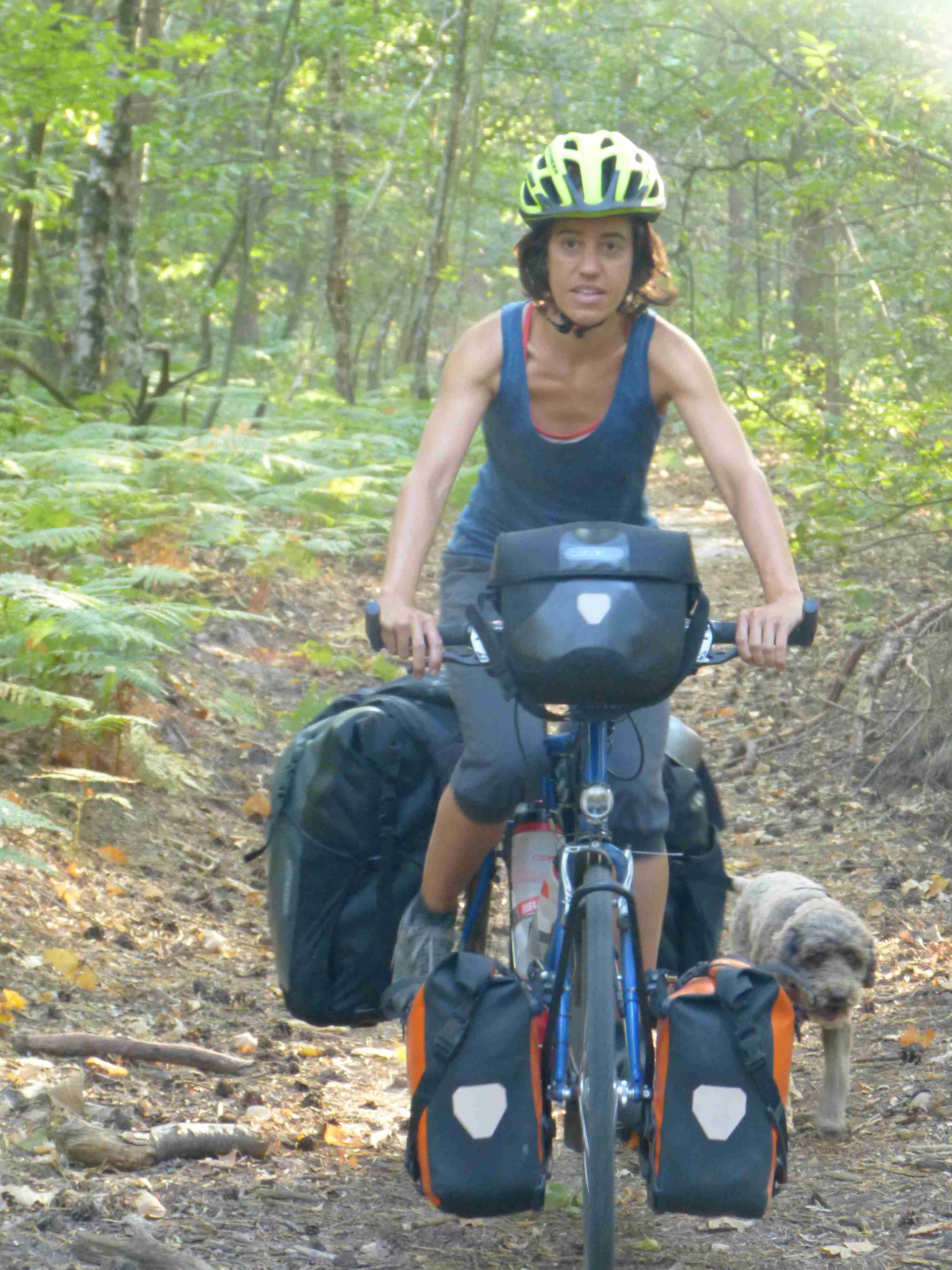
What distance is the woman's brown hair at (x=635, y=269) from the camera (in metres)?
3.51

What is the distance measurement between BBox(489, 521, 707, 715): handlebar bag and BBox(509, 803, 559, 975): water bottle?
31.1 inches

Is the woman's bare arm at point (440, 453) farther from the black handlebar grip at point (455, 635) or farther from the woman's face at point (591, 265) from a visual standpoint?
the woman's face at point (591, 265)

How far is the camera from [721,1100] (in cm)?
279

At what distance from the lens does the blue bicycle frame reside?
288 cm

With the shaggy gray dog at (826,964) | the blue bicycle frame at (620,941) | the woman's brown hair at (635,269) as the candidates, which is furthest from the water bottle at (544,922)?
the woman's brown hair at (635,269)

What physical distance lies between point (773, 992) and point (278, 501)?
28.5ft

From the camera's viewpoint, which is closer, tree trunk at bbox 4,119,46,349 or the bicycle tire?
the bicycle tire

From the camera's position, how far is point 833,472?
8.46 meters

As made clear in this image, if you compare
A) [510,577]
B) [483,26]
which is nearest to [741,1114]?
[510,577]

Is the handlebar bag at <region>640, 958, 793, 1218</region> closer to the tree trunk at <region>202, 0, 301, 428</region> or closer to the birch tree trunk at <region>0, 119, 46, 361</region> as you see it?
the tree trunk at <region>202, 0, 301, 428</region>

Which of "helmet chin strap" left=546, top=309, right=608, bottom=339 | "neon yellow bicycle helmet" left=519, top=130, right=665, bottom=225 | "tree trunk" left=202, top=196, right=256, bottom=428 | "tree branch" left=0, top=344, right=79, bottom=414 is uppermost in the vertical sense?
"tree trunk" left=202, top=196, right=256, bottom=428

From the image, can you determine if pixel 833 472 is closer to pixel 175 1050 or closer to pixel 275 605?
pixel 275 605

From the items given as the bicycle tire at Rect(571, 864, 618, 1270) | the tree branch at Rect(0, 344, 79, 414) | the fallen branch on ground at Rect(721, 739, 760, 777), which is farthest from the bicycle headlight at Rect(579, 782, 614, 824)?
the tree branch at Rect(0, 344, 79, 414)

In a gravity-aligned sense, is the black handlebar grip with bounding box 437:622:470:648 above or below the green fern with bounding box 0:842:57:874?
above
